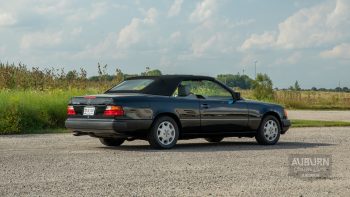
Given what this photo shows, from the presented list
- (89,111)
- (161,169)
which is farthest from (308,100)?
(161,169)

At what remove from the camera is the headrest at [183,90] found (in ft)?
44.0

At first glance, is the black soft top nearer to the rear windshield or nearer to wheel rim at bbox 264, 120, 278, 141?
the rear windshield

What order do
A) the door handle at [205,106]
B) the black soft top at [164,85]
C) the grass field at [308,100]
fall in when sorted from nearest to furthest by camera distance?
the black soft top at [164,85], the door handle at [205,106], the grass field at [308,100]

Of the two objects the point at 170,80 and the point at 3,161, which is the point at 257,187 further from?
the point at 170,80

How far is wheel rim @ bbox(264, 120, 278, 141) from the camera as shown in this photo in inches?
571

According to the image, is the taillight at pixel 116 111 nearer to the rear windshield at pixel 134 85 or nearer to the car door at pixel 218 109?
the rear windshield at pixel 134 85

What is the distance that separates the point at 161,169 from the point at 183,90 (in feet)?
12.8

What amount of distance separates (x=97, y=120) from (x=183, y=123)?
1.79m

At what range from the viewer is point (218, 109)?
45.2 ft

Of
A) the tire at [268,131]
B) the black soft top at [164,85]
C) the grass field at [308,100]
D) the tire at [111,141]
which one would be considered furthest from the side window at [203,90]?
the grass field at [308,100]

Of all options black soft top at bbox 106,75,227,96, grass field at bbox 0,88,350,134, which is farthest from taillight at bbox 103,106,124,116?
grass field at bbox 0,88,350,134

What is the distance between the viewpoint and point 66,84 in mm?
25531

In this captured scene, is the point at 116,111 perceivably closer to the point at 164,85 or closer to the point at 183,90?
the point at 164,85

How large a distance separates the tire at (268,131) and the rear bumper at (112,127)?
9.85 feet
